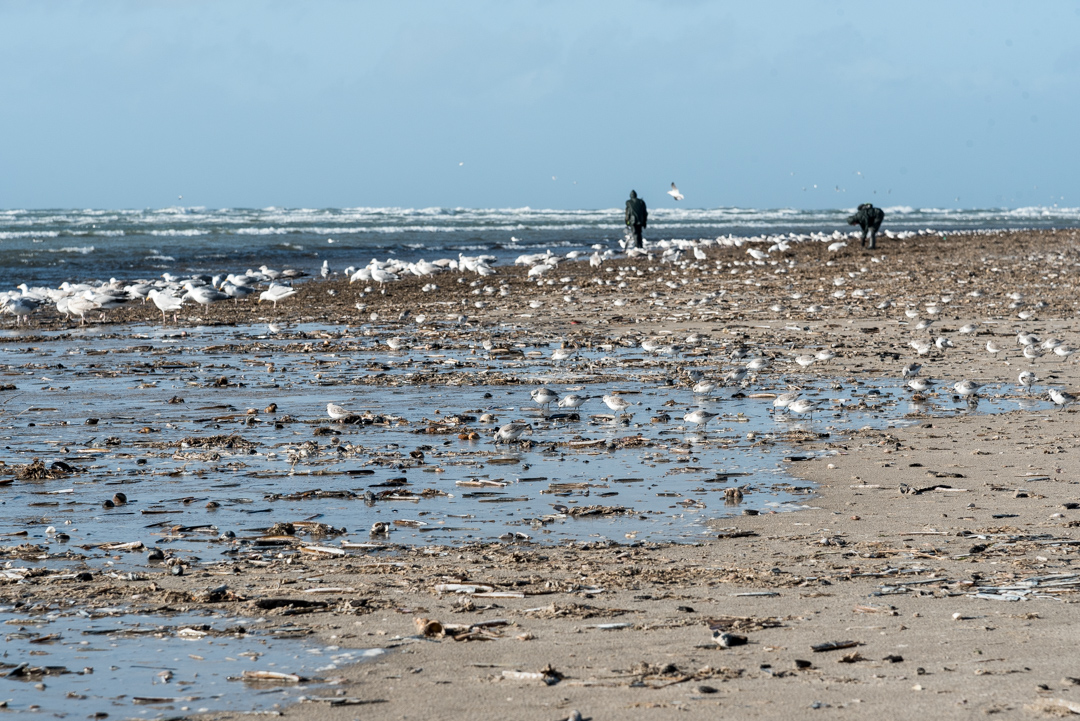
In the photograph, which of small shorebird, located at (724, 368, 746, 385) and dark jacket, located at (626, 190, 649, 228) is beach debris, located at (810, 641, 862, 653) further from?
dark jacket, located at (626, 190, 649, 228)

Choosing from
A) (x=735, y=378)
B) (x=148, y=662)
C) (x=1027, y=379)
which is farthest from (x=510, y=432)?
(x=1027, y=379)

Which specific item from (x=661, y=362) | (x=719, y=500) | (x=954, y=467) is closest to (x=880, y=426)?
(x=954, y=467)

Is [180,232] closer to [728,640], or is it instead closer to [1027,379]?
[1027,379]

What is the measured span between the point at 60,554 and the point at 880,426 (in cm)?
594

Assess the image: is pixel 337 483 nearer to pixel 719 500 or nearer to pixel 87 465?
pixel 87 465

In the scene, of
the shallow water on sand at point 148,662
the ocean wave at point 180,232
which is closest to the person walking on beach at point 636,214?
the ocean wave at point 180,232

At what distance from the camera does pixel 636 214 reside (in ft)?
113

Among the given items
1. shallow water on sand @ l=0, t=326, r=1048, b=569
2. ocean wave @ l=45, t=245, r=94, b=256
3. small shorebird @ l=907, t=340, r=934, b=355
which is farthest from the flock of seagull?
ocean wave @ l=45, t=245, r=94, b=256

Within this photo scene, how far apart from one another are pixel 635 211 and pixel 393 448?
26536mm

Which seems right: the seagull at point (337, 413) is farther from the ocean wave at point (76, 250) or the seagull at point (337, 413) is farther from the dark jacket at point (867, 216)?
the ocean wave at point (76, 250)

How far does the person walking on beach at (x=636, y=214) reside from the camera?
34062 mm

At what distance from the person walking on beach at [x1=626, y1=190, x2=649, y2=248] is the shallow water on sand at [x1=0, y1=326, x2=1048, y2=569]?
2091cm

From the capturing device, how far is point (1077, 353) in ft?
41.0

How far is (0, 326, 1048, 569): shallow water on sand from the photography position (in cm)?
639
